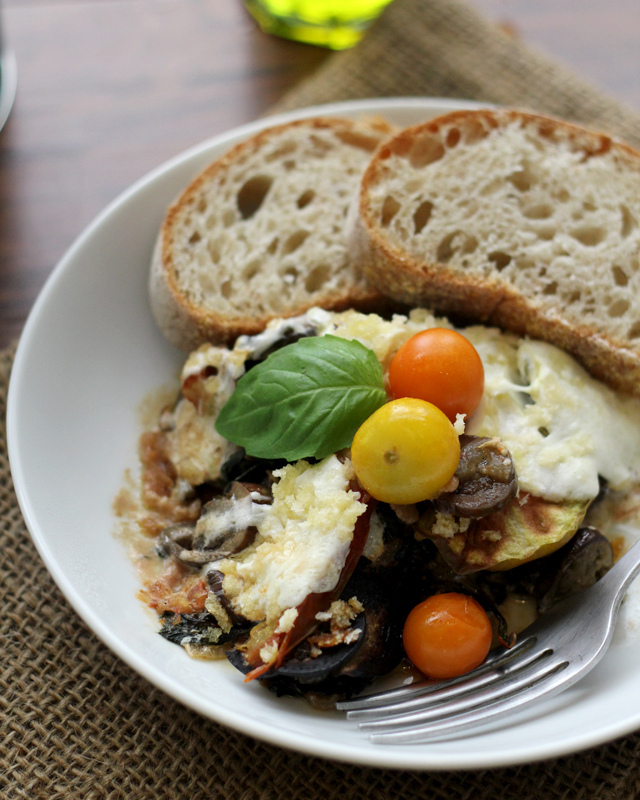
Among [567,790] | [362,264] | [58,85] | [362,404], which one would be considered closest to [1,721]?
[362,404]

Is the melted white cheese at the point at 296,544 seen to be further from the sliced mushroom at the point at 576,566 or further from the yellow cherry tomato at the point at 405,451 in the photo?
the sliced mushroom at the point at 576,566

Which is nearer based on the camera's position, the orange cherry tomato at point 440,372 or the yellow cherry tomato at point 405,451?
the yellow cherry tomato at point 405,451

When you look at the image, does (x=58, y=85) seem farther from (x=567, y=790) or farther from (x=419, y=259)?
(x=567, y=790)

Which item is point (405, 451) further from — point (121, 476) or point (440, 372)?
point (121, 476)

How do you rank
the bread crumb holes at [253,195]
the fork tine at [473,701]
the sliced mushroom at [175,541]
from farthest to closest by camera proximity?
the bread crumb holes at [253,195] < the sliced mushroom at [175,541] < the fork tine at [473,701]

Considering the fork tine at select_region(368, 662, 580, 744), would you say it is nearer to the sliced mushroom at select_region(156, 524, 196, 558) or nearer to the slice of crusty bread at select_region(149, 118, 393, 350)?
the sliced mushroom at select_region(156, 524, 196, 558)

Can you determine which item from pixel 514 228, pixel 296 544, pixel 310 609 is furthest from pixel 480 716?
pixel 514 228

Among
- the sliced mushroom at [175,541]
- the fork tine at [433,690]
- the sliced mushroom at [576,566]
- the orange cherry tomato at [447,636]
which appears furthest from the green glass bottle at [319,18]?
the fork tine at [433,690]
